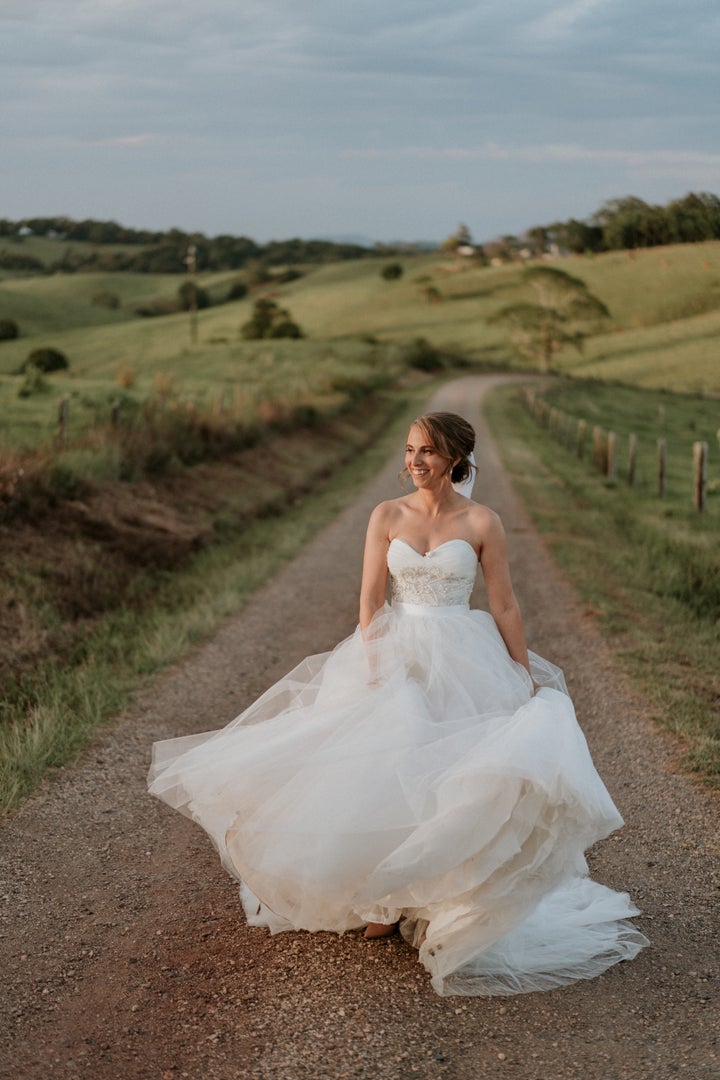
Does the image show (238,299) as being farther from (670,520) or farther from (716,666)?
(716,666)

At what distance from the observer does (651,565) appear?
1215 centimetres

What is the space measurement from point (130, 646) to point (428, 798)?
5.63 meters

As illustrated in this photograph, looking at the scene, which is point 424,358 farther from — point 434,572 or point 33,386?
point 434,572

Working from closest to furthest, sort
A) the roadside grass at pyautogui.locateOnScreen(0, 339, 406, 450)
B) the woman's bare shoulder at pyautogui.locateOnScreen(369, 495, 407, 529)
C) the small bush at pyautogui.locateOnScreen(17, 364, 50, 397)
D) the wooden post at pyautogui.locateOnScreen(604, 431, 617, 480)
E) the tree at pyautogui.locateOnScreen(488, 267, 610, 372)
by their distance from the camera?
the woman's bare shoulder at pyautogui.locateOnScreen(369, 495, 407, 529)
the roadside grass at pyautogui.locateOnScreen(0, 339, 406, 450)
the wooden post at pyautogui.locateOnScreen(604, 431, 617, 480)
the tree at pyautogui.locateOnScreen(488, 267, 610, 372)
the small bush at pyautogui.locateOnScreen(17, 364, 50, 397)

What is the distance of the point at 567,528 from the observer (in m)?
15.0

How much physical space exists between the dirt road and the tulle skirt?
16 centimetres

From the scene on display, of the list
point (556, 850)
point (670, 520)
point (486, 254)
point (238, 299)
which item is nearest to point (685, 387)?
point (670, 520)

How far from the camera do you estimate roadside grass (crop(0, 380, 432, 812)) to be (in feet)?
20.5

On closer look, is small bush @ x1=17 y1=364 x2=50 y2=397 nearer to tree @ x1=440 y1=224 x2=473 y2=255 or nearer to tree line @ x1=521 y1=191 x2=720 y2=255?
tree line @ x1=521 y1=191 x2=720 y2=255

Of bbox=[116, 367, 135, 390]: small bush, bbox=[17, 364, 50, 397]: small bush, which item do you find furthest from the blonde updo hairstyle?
bbox=[116, 367, 135, 390]: small bush

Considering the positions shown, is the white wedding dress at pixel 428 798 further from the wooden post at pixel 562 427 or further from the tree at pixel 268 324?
the tree at pixel 268 324

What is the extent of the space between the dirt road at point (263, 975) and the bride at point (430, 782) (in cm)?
15

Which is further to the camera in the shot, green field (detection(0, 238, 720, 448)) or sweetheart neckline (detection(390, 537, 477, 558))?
green field (detection(0, 238, 720, 448))

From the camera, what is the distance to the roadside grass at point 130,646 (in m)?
6.24
